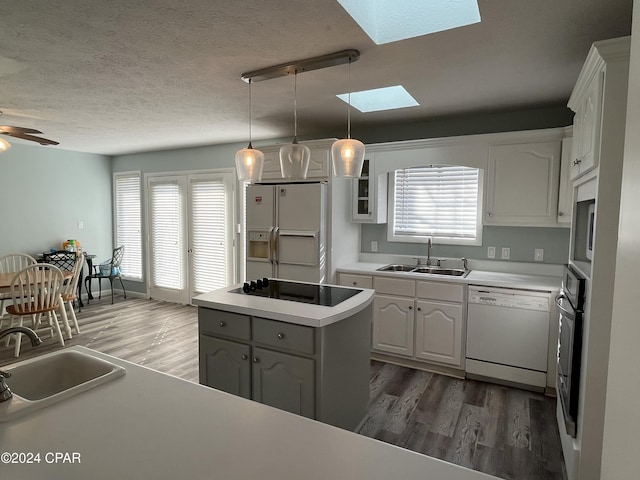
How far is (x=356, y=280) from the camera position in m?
A: 3.72

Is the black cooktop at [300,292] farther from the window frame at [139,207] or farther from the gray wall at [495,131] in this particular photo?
the window frame at [139,207]

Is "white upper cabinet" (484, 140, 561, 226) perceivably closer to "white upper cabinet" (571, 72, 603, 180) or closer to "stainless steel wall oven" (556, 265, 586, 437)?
"white upper cabinet" (571, 72, 603, 180)

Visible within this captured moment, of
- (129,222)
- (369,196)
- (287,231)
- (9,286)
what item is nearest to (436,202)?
(369,196)

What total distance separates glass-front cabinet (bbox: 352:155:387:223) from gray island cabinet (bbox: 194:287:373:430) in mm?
1567

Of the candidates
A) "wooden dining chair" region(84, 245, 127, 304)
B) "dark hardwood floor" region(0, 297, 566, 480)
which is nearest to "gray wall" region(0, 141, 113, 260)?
"wooden dining chair" region(84, 245, 127, 304)

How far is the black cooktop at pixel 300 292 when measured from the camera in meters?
2.37

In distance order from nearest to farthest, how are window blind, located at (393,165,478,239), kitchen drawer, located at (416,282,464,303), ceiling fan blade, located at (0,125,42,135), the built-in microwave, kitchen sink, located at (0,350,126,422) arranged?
kitchen sink, located at (0,350,126,422) → the built-in microwave → ceiling fan blade, located at (0,125,42,135) → kitchen drawer, located at (416,282,464,303) → window blind, located at (393,165,478,239)

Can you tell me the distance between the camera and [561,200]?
9.96ft

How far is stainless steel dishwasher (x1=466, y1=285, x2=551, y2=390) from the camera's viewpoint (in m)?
2.97

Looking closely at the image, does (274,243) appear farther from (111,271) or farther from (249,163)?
(111,271)

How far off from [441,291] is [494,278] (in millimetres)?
479

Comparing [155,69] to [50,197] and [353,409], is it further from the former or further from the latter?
[50,197]

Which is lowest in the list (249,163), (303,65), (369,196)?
(369,196)

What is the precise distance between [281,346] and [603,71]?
211 cm
